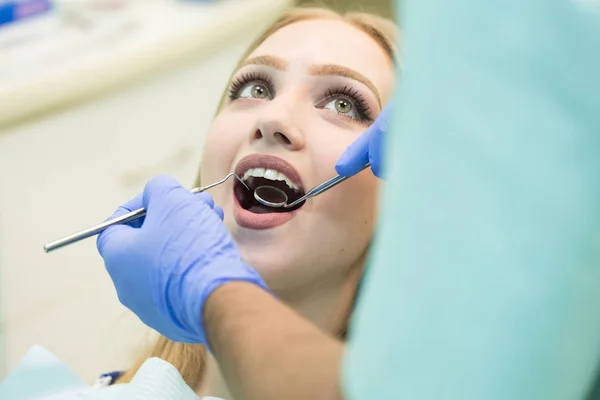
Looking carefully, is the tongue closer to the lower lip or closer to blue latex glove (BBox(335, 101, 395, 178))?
the lower lip

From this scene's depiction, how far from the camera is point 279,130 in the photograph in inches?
42.2

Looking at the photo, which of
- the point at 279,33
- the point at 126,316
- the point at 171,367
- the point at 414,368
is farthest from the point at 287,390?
the point at 126,316

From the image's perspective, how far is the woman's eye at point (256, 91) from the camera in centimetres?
119

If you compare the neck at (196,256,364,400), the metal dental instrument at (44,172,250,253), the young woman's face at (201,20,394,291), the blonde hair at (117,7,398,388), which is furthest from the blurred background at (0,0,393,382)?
the metal dental instrument at (44,172,250,253)

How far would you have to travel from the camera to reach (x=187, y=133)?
201 cm

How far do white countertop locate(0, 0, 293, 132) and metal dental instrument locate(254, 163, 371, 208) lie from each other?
0.77 metres

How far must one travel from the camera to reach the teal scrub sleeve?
0.44 m

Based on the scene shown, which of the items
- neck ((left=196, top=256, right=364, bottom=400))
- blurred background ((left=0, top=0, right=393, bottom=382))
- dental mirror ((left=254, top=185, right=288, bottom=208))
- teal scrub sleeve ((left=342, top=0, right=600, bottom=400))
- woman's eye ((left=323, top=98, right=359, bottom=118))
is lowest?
blurred background ((left=0, top=0, right=393, bottom=382))

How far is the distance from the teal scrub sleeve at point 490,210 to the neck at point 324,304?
65 cm

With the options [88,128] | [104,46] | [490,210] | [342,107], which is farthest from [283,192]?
[104,46]

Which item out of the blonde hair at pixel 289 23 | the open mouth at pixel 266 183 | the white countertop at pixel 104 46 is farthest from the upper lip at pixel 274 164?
the white countertop at pixel 104 46

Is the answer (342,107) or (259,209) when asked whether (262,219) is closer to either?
(259,209)

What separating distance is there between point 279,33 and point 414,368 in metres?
0.85

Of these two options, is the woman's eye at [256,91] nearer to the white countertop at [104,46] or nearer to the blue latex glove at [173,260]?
the blue latex glove at [173,260]
